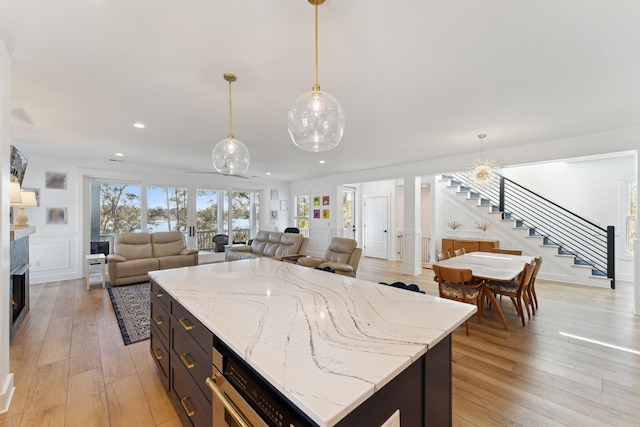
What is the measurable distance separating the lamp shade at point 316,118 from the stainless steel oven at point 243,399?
125cm

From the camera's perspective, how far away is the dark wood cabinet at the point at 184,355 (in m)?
1.27

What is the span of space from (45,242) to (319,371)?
7.02 metres

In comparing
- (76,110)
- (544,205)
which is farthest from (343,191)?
(76,110)

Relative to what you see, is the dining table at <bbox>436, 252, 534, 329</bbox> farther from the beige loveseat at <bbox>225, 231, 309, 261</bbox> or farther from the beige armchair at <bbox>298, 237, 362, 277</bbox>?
the beige loveseat at <bbox>225, 231, 309, 261</bbox>

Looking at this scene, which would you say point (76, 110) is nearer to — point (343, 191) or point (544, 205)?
point (343, 191)

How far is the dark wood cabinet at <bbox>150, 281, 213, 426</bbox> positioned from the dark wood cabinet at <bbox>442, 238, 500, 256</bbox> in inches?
234

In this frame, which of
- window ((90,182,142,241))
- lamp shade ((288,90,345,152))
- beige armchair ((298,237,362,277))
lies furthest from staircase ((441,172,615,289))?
window ((90,182,142,241))

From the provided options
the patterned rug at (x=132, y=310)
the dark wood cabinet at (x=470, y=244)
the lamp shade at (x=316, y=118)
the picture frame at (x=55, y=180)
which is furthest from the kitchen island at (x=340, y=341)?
the picture frame at (x=55, y=180)

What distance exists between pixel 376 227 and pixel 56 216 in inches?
303

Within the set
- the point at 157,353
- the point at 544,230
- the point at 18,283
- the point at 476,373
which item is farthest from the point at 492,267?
the point at 18,283

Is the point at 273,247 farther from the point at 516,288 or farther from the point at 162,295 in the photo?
the point at 516,288

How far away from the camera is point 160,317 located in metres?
1.98

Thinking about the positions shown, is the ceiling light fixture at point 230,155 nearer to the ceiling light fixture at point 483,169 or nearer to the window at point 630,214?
the ceiling light fixture at point 483,169

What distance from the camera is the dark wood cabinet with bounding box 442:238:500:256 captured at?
5984 millimetres
